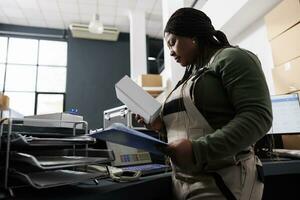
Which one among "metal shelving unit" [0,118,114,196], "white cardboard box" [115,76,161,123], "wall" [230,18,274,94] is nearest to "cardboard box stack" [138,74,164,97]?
"wall" [230,18,274,94]

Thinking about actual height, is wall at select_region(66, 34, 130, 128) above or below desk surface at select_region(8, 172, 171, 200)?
above

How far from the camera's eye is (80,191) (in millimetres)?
752

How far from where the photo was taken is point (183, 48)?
895mm

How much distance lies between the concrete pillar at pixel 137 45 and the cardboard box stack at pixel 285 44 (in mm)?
2685

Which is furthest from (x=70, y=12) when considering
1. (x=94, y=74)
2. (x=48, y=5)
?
(x=94, y=74)

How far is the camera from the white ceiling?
4914mm

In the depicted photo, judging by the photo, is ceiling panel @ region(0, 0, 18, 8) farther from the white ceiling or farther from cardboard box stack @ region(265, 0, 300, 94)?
cardboard box stack @ region(265, 0, 300, 94)

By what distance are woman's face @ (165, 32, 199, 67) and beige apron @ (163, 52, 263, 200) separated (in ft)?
0.41

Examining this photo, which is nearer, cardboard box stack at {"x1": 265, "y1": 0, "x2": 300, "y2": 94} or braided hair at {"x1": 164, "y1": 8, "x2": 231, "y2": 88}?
braided hair at {"x1": 164, "y1": 8, "x2": 231, "y2": 88}

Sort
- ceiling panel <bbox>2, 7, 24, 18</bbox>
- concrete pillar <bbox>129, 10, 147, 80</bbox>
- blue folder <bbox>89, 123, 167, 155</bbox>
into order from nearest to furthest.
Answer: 1. blue folder <bbox>89, 123, 167, 155</bbox>
2. concrete pillar <bbox>129, 10, 147, 80</bbox>
3. ceiling panel <bbox>2, 7, 24, 18</bbox>

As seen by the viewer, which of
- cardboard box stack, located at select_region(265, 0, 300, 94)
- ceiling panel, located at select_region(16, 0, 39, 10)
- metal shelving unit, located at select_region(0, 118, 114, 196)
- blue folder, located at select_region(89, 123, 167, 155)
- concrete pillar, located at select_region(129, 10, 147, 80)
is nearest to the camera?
blue folder, located at select_region(89, 123, 167, 155)

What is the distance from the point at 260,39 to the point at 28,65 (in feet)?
15.6

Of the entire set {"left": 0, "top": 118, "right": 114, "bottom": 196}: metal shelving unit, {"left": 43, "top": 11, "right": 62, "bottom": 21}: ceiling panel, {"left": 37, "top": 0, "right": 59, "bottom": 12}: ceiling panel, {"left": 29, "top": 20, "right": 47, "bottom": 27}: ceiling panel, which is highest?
{"left": 29, "top": 20, "right": 47, "bottom": 27}: ceiling panel

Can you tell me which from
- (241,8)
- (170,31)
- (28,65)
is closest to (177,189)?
(170,31)
